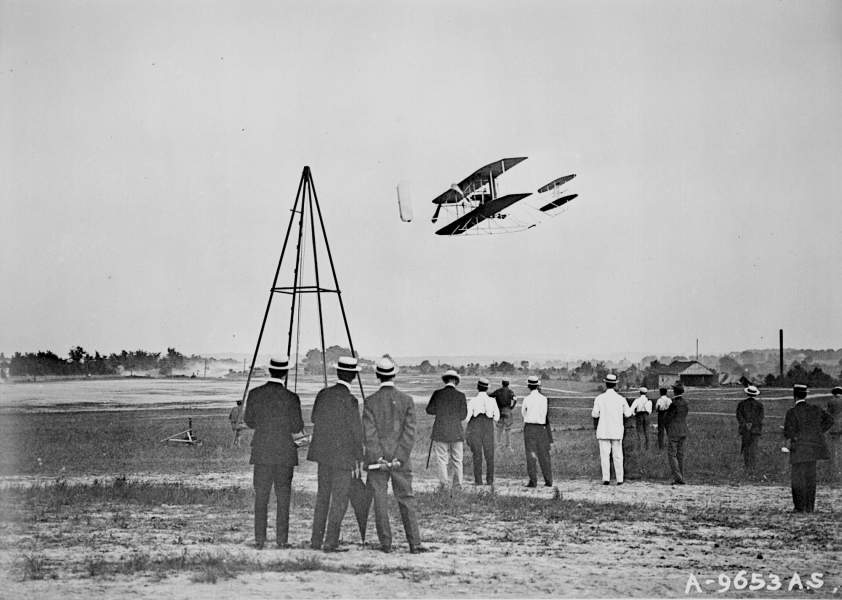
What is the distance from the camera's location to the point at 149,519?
449 inches

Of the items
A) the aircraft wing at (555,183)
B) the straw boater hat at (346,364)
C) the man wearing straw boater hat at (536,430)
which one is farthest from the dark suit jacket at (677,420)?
the aircraft wing at (555,183)

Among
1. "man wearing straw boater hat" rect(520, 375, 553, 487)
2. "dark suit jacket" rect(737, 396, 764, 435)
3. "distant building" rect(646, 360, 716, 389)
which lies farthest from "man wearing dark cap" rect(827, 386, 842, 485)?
"distant building" rect(646, 360, 716, 389)

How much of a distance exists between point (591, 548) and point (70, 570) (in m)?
5.95

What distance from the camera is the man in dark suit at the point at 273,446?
9.61m

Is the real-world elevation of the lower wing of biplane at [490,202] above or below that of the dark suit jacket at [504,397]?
above

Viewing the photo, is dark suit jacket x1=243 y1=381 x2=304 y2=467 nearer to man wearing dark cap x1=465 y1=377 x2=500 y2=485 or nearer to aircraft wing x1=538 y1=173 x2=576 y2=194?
man wearing dark cap x1=465 y1=377 x2=500 y2=485

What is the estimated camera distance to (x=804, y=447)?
12.6m

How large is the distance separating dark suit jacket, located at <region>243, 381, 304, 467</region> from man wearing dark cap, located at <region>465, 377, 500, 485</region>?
22.0ft

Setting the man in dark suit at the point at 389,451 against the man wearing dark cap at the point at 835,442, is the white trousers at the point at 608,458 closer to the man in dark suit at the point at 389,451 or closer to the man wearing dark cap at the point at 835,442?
the man wearing dark cap at the point at 835,442

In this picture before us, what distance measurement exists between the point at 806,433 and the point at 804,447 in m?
0.23

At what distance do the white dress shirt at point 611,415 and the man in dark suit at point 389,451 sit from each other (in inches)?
288

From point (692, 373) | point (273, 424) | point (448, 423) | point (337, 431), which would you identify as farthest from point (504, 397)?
point (692, 373)

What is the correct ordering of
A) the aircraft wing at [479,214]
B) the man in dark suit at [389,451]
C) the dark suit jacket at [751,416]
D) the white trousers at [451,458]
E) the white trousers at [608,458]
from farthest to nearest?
the aircraft wing at [479,214]
the dark suit jacket at [751,416]
the white trousers at [608,458]
the white trousers at [451,458]
the man in dark suit at [389,451]

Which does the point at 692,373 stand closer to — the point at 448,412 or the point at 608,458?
the point at 608,458
